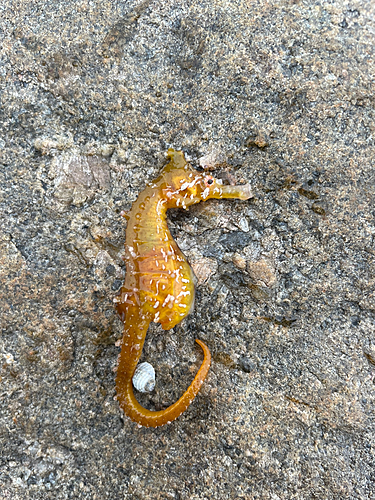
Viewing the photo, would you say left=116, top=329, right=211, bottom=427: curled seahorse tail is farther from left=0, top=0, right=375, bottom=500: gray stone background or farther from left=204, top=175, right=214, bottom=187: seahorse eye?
left=204, top=175, right=214, bottom=187: seahorse eye

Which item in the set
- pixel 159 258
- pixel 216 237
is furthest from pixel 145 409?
pixel 216 237

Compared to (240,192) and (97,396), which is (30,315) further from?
(240,192)

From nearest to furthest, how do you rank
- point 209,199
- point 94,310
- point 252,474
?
point 252,474, point 94,310, point 209,199

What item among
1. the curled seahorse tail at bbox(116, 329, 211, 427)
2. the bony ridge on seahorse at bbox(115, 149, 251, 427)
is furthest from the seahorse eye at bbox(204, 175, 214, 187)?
the curled seahorse tail at bbox(116, 329, 211, 427)

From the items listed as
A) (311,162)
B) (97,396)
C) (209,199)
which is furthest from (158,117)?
(97,396)

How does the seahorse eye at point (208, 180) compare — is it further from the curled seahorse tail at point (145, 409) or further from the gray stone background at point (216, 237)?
the curled seahorse tail at point (145, 409)

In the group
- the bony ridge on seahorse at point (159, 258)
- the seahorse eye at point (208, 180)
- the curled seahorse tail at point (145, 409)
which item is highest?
the seahorse eye at point (208, 180)

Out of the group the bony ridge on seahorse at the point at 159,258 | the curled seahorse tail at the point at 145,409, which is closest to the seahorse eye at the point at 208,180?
the bony ridge on seahorse at the point at 159,258
